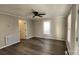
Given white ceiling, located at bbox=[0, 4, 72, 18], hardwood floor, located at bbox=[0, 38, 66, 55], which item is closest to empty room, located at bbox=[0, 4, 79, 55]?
hardwood floor, located at bbox=[0, 38, 66, 55]

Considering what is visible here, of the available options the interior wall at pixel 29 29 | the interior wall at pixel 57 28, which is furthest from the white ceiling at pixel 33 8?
the interior wall at pixel 29 29

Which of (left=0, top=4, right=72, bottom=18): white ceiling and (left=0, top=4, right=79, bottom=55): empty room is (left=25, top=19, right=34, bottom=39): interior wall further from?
(left=0, top=4, right=72, bottom=18): white ceiling

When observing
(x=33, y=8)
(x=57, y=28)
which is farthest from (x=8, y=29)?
(x=57, y=28)

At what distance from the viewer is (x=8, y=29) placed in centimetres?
391

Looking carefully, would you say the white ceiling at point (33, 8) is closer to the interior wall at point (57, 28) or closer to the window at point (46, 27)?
the interior wall at point (57, 28)

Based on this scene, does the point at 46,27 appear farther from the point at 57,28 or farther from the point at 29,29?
the point at 29,29

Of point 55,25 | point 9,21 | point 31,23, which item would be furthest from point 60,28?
point 9,21

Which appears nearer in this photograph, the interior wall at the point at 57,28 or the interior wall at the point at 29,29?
the interior wall at the point at 57,28

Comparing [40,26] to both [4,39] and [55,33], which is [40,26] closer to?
[55,33]

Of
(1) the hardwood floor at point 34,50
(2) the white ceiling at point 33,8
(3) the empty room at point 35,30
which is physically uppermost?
(2) the white ceiling at point 33,8

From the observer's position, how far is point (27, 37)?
5754 millimetres

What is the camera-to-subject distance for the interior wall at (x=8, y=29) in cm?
355

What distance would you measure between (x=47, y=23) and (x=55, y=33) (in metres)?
0.87
